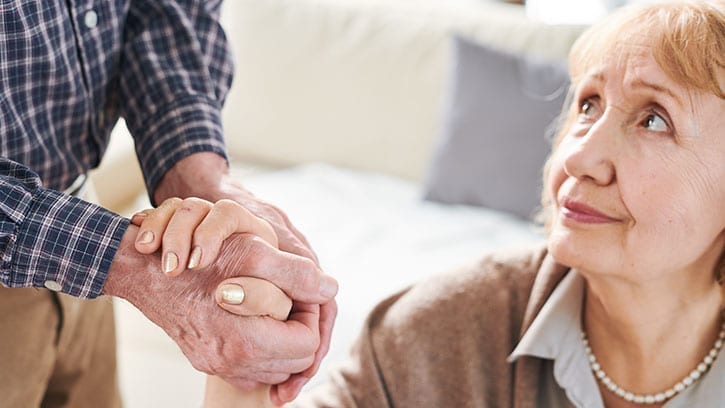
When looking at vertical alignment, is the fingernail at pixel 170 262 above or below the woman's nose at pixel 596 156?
below

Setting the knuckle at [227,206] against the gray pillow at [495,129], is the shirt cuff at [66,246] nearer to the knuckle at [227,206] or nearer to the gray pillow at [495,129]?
the knuckle at [227,206]

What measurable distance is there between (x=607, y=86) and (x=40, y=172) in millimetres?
908

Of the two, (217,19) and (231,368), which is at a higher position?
(217,19)

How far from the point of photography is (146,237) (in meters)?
1.32

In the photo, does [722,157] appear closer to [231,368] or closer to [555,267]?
[555,267]

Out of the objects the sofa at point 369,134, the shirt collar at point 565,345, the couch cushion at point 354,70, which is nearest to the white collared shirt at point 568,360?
the shirt collar at point 565,345

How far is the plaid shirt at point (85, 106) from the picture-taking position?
133 centimetres

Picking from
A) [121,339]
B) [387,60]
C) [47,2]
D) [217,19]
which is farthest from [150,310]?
[387,60]

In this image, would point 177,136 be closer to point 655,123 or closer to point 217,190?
point 217,190

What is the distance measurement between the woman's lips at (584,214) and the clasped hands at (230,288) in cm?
38

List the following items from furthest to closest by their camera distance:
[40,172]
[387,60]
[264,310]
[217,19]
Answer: [387,60] < [217,19] < [40,172] < [264,310]

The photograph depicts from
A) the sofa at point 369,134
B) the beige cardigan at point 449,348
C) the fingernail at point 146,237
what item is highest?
the fingernail at point 146,237

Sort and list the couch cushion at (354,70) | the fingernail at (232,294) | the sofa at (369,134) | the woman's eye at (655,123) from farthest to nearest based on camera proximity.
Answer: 1. the couch cushion at (354,70)
2. the sofa at (369,134)
3. the woman's eye at (655,123)
4. the fingernail at (232,294)

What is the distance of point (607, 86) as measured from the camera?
1459 mm
